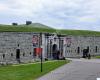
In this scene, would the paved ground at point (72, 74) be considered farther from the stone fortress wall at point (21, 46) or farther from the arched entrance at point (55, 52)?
the arched entrance at point (55, 52)

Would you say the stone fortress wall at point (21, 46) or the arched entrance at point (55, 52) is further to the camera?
the arched entrance at point (55, 52)

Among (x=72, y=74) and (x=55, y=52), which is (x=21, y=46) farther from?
(x=72, y=74)

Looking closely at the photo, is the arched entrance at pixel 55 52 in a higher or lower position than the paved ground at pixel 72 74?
higher

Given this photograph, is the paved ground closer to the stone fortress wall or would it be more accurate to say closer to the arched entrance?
the stone fortress wall

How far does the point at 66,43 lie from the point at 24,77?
24.3 m

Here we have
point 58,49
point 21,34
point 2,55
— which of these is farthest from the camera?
point 58,49

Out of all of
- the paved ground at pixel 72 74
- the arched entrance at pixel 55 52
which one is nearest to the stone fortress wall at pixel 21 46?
the arched entrance at pixel 55 52

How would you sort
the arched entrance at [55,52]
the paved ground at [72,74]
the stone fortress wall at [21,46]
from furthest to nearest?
the arched entrance at [55,52], the stone fortress wall at [21,46], the paved ground at [72,74]

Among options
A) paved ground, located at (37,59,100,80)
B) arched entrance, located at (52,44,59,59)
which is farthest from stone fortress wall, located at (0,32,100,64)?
paved ground, located at (37,59,100,80)

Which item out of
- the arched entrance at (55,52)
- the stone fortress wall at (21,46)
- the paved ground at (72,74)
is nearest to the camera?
the paved ground at (72,74)

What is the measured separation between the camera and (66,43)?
48906 millimetres

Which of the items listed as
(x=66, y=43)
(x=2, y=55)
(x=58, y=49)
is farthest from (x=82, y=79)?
(x=58, y=49)

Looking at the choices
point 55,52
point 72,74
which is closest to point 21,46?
point 55,52

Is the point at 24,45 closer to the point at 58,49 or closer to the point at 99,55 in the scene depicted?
the point at 58,49
